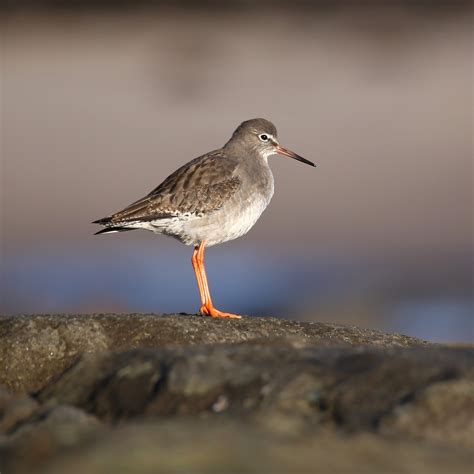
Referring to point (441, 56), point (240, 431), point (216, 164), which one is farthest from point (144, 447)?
point (441, 56)

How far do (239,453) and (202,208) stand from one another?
23.2 feet

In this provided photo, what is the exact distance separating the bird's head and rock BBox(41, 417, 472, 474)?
26.9ft

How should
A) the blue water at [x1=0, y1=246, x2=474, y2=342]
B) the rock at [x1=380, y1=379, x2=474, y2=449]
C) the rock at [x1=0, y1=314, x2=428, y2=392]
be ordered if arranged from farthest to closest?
the blue water at [x1=0, y1=246, x2=474, y2=342]
the rock at [x1=0, y1=314, x2=428, y2=392]
the rock at [x1=380, y1=379, x2=474, y2=449]

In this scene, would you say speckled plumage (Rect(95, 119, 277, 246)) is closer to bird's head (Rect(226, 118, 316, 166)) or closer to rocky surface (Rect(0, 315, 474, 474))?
bird's head (Rect(226, 118, 316, 166))

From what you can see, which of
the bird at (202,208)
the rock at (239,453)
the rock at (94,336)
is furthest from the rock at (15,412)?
the bird at (202,208)

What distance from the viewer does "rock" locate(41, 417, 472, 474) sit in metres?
3.76

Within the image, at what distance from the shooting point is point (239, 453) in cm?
384

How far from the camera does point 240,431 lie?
4.08m

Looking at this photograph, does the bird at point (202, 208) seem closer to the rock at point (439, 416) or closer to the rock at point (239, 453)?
the rock at point (439, 416)

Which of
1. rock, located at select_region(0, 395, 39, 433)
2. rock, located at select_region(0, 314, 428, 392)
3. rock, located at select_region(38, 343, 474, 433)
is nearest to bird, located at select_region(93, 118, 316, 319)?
rock, located at select_region(0, 314, 428, 392)

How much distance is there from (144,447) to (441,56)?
22851 mm

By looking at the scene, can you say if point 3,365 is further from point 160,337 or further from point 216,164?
point 216,164

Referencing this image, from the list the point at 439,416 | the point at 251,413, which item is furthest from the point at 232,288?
the point at 439,416

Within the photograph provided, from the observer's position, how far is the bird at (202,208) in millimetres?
10844
